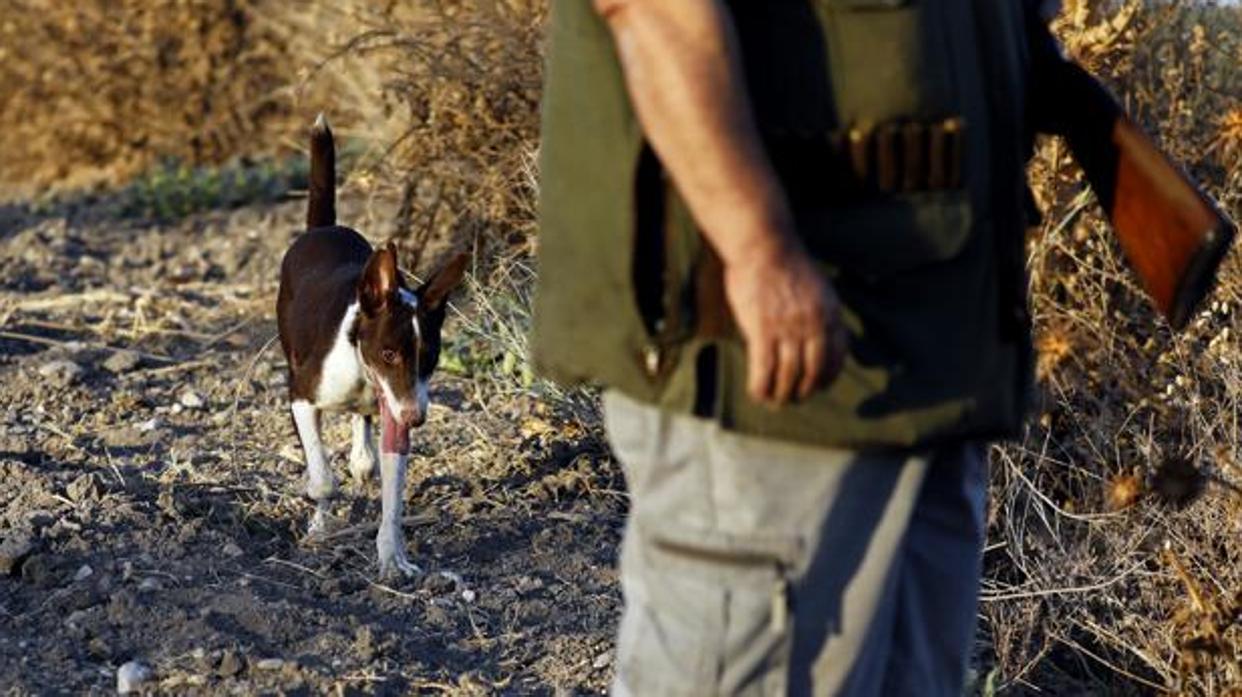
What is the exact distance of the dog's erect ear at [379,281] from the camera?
575 centimetres

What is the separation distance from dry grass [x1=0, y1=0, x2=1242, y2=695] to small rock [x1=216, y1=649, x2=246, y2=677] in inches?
70.6

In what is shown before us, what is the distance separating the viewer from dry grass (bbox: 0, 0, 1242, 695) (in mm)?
5453

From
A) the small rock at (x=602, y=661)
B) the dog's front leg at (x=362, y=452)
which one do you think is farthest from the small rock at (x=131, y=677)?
the dog's front leg at (x=362, y=452)

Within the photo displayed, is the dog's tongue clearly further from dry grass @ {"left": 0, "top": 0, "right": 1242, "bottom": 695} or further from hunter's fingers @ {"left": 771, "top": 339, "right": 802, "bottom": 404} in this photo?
hunter's fingers @ {"left": 771, "top": 339, "right": 802, "bottom": 404}

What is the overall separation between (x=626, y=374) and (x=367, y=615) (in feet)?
9.64

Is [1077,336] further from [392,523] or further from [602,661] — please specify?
[392,523]

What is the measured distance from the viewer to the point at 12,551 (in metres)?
5.64

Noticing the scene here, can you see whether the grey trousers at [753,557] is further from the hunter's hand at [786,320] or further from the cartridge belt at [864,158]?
the cartridge belt at [864,158]

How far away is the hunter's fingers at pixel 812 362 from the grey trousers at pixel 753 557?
0.54 feet

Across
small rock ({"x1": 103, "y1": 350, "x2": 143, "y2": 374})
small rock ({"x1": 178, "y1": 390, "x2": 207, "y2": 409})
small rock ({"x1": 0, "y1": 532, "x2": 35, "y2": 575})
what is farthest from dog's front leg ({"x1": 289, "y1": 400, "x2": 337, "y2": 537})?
small rock ({"x1": 103, "y1": 350, "x2": 143, "y2": 374})

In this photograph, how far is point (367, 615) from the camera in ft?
18.3

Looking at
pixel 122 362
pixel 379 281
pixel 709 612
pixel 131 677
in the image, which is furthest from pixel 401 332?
pixel 709 612

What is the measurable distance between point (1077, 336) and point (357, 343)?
206 centimetres

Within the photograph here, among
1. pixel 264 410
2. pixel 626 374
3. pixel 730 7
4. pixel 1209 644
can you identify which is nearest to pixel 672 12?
pixel 730 7
